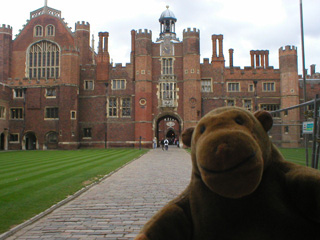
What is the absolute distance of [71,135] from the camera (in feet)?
107

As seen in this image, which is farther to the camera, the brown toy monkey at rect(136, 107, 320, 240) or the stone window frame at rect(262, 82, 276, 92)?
the stone window frame at rect(262, 82, 276, 92)

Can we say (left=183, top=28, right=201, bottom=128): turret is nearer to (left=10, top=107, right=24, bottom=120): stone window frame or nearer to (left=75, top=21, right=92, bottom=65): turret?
(left=75, top=21, right=92, bottom=65): turret

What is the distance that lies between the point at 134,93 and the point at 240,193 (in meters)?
32.3

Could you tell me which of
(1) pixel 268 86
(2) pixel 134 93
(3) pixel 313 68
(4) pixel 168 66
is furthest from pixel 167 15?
(3) pixel 313 68

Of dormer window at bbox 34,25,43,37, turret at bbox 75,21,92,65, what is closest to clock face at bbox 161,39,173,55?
turret at bbox 75,21,92,65

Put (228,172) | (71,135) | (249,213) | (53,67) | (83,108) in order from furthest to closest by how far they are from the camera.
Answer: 1. (53,67)
2. (83,108)
3. (71,135)
4. (249,213)
5. (228,172)

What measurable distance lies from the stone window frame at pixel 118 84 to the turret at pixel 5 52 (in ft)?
45.0

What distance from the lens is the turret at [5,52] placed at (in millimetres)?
36016

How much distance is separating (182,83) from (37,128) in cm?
1768

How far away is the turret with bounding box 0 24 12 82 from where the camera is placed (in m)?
36.0

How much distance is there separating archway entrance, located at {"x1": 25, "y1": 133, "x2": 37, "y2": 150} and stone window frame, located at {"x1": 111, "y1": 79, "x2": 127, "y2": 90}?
11421mm

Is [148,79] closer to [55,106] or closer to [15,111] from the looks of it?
[55,106]

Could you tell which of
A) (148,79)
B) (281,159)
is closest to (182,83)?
(148,79)

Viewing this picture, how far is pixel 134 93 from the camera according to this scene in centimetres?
3381
